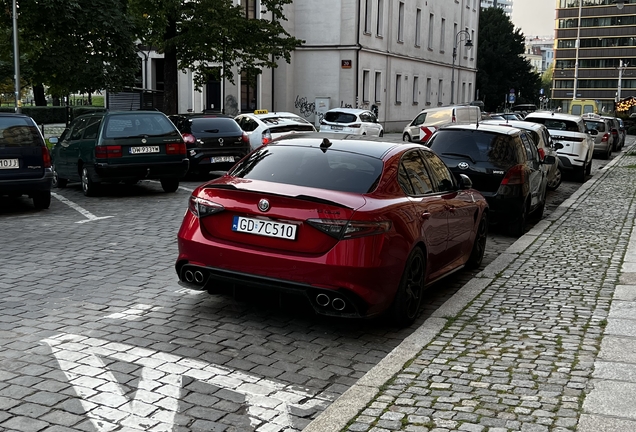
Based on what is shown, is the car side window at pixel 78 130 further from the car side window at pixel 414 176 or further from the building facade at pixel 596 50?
the building facade at pixel 596 50

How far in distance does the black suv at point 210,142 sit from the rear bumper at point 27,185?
5.90m

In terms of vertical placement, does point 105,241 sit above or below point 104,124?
below

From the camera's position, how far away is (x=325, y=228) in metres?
6.00

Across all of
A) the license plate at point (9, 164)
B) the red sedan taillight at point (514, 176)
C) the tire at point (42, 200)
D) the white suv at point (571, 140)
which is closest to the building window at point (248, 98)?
the white suv at point (571, 140)

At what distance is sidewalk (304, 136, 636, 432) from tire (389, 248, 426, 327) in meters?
0.18

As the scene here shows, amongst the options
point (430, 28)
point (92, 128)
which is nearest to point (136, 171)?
point (92, 128)

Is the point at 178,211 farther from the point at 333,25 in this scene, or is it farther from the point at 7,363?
the point at 333,25

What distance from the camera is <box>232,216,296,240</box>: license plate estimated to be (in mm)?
6121

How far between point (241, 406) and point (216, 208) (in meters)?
2.07

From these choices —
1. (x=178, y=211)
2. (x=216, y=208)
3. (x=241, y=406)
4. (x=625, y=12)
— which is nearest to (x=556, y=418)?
(x=241, y=406)

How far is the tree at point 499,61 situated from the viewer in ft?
284

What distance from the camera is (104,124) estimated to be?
49.9ft

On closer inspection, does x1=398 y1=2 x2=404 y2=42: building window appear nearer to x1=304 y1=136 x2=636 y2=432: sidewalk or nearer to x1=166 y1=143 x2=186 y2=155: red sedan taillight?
x1=166 y1=143 x2=186 y2=155: red sedan taillight

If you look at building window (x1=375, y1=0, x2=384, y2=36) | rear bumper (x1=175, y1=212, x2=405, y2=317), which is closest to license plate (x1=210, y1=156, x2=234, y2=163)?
rear bumper (x1=175, y1=212, x2=405, y2=317)
